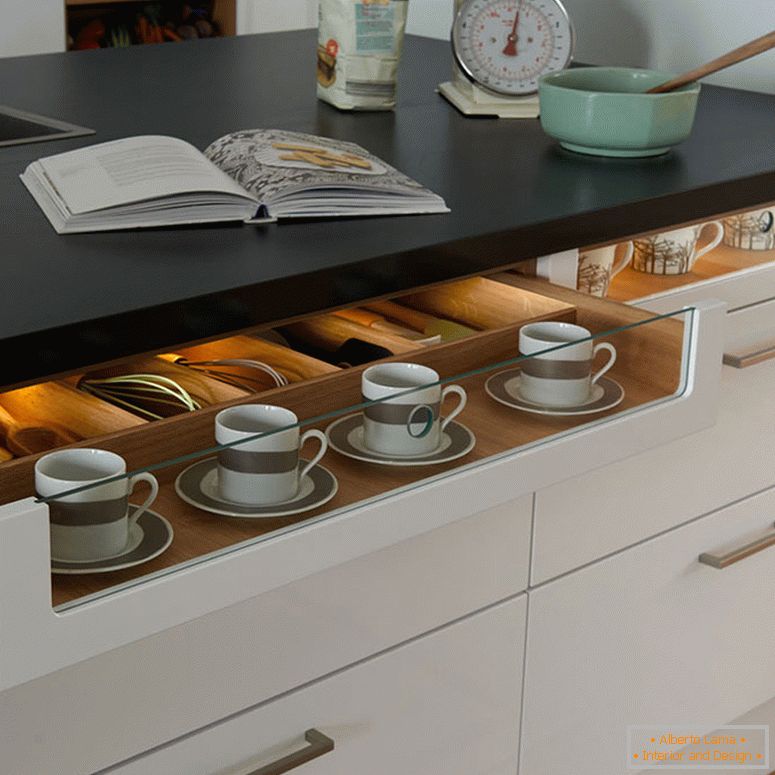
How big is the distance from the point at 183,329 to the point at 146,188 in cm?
23

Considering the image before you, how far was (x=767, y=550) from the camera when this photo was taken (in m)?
1.73

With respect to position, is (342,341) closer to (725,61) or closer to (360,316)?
(360,316)

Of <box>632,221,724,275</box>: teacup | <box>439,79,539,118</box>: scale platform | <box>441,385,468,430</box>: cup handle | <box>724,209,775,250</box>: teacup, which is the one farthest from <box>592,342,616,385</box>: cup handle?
<box>439,79,539,118</box>: scale platform

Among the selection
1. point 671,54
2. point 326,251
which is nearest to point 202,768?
point 326,251

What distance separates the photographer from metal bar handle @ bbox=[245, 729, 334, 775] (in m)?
1.15

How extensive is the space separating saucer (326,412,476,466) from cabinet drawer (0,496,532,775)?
0.45 feet

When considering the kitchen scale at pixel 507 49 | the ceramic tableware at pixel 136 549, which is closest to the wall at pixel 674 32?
the kitchen scale at pixel 507 49

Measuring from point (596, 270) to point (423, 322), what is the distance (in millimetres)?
240

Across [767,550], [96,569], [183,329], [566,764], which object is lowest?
[566,764]

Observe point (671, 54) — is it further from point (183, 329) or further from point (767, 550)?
point (183, 329)

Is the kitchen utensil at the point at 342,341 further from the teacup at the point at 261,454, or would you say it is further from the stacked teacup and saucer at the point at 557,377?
the teacup at the point at 261,454

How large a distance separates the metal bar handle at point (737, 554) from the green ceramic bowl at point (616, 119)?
19.2 inches

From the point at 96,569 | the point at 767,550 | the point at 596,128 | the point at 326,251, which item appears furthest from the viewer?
the point at 767,550

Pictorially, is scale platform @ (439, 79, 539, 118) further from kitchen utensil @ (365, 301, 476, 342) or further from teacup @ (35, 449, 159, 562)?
teacup @ (35, 449, 159, 562)
